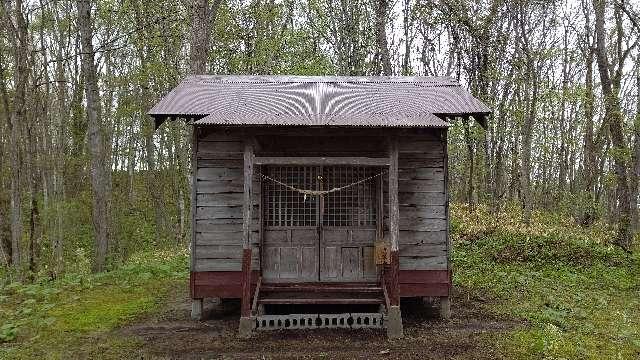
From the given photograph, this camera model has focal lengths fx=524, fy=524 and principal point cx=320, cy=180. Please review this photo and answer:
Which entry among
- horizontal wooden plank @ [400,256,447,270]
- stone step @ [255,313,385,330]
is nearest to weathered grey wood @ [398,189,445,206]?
horizontal wooden plank @ [400,256,447,270]

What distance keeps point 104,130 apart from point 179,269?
11.5 m

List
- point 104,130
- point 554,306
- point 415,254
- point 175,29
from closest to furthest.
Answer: point 415,254, point 554,306, point 175,29, point 104,130

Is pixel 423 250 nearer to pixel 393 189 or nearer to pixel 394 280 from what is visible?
pixel 394 280

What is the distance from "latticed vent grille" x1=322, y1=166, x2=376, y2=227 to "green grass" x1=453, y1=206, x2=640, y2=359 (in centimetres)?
288

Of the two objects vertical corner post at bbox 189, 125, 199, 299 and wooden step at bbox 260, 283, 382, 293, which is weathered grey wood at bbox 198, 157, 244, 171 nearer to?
vertical corner post at bbox 189, 125, 199, 299

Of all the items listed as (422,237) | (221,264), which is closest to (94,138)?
(221,264)

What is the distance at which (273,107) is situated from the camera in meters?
8.48

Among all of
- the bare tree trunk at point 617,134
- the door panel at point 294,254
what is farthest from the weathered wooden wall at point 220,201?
the bare tree trunk at point 617,134

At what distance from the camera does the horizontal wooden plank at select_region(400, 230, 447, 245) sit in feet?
30.0

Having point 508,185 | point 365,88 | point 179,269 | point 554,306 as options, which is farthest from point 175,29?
point 508,185

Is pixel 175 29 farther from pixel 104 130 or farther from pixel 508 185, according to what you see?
pixel 508 185

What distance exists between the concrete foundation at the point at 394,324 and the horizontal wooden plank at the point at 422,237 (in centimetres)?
152

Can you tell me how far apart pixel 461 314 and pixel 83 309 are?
6.85 metres

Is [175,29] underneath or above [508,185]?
above
